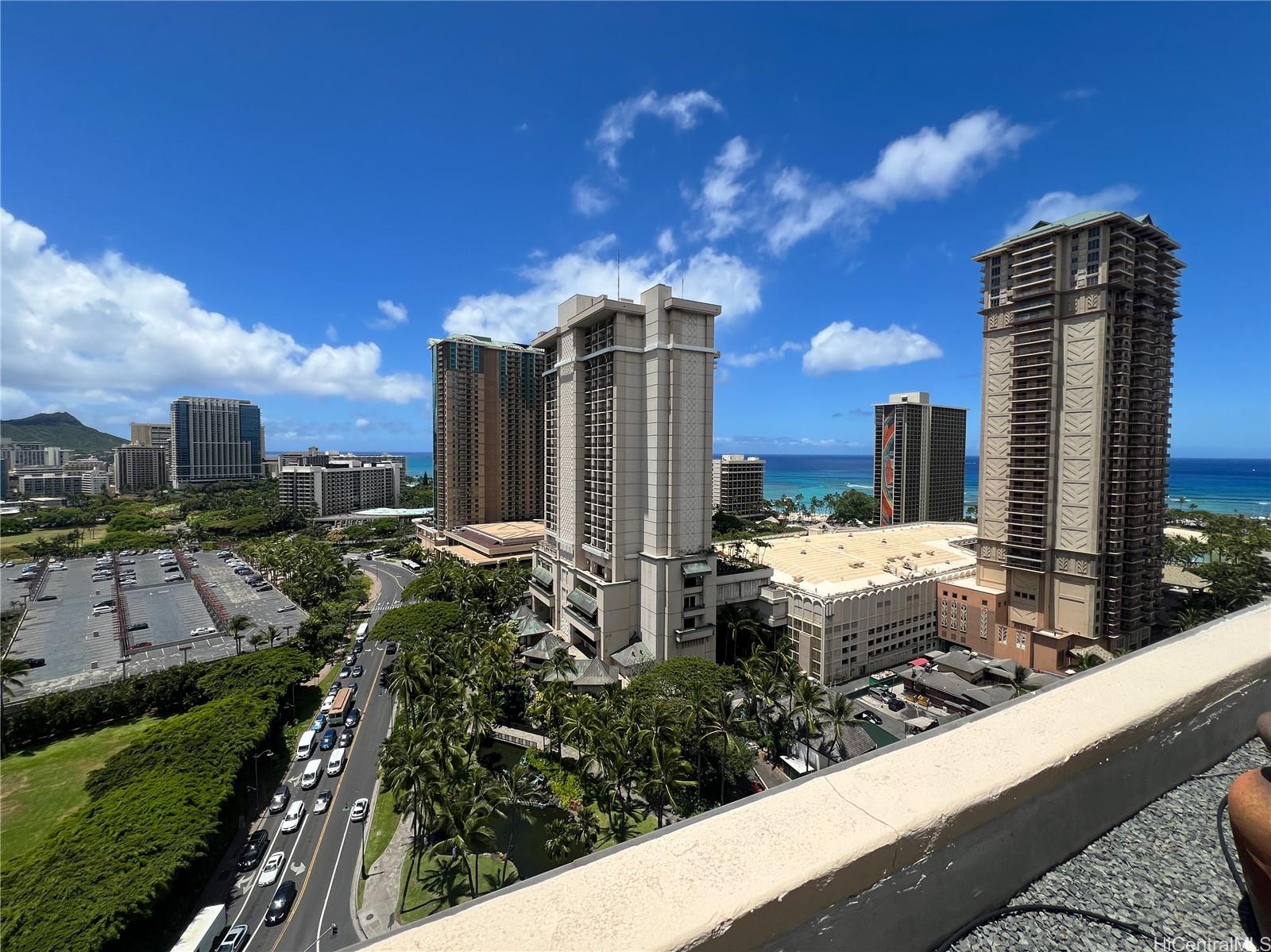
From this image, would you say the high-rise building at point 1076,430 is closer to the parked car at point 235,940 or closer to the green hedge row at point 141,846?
the parked car at point 235,940

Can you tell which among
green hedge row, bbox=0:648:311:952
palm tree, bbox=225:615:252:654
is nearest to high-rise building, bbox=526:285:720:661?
green hedge row, bbox=0:648:311:952

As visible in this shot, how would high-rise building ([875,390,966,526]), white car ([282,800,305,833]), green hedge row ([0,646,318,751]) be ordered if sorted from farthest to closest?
high-rise building ([875,390,966,526])
green hedge row ([0,646,318,751])
white car ([282,800,305,833])

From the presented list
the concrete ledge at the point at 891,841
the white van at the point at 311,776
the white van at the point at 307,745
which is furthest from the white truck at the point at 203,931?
the concrete ledge at the point at 891,841

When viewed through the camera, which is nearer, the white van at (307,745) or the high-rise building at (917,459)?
the white van at (307,745)

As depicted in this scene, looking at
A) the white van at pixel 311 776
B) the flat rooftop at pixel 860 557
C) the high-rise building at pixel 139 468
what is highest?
the high-rise building at pixel 139 468

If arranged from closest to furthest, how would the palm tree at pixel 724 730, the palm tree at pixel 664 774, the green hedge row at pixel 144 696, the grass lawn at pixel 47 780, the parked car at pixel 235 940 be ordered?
the parked car at pixel 235 940, the palm tree at pixel 664 774, the grass lawn at pixel 47 780, the palm tree at pixel 724 730, the green hedge row at pixel 144 696

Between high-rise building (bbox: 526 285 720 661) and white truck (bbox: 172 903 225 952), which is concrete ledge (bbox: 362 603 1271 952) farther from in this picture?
high-rise building (bbox: 526 285 720 661)

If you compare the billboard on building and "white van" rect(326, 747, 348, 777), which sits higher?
the billboard on building
